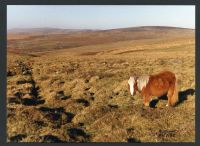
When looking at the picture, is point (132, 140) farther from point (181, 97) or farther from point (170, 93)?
point (181, 97)

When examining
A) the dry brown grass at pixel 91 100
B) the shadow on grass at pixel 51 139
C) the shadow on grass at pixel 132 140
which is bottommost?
the shadow on grass at pixel 132 140

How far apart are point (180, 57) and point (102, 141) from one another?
815 centimetres

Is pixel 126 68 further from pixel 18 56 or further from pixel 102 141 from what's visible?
pixel 102 141

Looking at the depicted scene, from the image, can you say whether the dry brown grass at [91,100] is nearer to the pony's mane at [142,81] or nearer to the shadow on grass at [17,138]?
the shadow on grass at [17,138]

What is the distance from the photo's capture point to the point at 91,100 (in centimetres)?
1381

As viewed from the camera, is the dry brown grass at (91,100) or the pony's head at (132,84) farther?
the pony's head at (132,84)

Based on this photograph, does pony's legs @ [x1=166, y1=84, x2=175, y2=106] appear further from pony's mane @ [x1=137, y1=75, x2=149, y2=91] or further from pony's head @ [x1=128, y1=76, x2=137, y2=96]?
pony's head @ [x1=128, y1=76, x2=137, y2=96]

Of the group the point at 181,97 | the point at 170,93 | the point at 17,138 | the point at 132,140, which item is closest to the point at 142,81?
the point at 170,93

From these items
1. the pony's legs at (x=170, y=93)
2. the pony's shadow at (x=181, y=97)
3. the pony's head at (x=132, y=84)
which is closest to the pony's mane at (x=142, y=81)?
the pony's head at (x=132, y=84)

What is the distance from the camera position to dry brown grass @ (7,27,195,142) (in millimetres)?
11180

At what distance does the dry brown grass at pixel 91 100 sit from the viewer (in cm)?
1118

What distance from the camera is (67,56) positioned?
18.5m

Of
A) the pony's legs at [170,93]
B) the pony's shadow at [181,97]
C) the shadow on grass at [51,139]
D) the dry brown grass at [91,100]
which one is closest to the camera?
the shadow on grass at [51,139]

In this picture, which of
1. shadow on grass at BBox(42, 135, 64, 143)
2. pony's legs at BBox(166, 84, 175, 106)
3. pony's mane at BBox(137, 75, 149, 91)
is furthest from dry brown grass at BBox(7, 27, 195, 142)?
pony's mane at BBox(137, 75, 149, 91)
